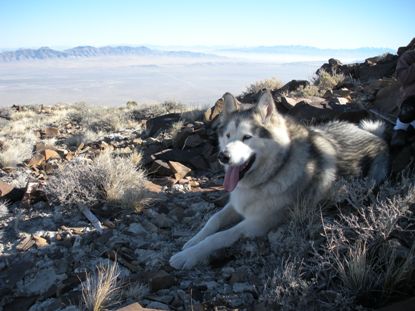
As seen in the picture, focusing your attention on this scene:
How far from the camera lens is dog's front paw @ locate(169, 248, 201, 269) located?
4270mm

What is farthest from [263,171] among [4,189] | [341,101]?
[341,101]

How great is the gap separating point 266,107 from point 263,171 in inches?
26.6

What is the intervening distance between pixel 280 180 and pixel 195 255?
1.17 metres

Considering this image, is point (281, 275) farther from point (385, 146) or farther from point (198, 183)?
point (198, 183)

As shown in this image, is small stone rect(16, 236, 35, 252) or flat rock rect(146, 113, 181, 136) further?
flat rock rect(146, 113, 181, 136)

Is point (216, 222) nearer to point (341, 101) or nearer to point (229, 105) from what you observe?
point (229, 105)

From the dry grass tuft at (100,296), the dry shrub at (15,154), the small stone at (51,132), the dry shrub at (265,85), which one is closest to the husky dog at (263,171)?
the dry grass tuft at (100,296)

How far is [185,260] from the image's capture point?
4301 millimetres

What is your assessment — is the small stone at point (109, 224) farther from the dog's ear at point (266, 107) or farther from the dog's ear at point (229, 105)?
the dog's ear at point (266, 107)

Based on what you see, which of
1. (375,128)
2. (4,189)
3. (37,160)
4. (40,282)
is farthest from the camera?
(37,160)

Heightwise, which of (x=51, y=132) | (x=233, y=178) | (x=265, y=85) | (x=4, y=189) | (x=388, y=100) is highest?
(x=388, y=100)

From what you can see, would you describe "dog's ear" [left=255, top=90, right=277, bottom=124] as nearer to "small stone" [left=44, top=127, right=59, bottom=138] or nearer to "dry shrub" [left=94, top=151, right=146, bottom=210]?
"dry shrub" [left=94, top=151, right=146, bottom=210]

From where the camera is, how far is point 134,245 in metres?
4.89

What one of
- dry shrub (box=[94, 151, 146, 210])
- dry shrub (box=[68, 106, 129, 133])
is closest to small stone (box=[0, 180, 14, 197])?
dry shrub (box=[94, 151, 146, 210])
